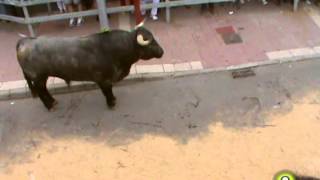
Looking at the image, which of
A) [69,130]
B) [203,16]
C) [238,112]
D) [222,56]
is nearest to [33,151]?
[69,130]

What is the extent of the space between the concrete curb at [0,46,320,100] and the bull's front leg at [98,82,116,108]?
539mm

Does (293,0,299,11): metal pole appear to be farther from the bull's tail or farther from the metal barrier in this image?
the bull's tail

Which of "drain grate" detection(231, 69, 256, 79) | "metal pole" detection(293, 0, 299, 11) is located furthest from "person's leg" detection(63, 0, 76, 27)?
"metal pole" detection(293, 0, 299, 11)

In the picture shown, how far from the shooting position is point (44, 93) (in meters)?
6.65

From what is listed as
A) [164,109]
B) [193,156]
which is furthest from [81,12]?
[193,156]

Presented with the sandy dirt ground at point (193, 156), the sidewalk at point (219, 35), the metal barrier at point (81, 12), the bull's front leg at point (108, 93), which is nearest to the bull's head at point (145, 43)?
the bull's front leg at point (108, 93)

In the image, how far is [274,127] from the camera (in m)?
6.26

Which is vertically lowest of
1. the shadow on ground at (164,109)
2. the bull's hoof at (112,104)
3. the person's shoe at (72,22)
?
the shadow on ground at (164,109)

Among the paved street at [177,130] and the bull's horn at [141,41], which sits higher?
the bull's horn at [141,41]

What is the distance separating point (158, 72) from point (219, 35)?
141cm

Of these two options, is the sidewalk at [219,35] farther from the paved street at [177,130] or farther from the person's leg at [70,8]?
the paved street at [177,130]

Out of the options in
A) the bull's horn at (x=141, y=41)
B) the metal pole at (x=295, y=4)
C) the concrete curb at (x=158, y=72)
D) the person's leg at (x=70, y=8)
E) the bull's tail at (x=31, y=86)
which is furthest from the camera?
the metal pole at (x=295, y=4)

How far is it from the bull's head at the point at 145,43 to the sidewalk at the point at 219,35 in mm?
867

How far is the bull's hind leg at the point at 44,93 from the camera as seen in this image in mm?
6477
